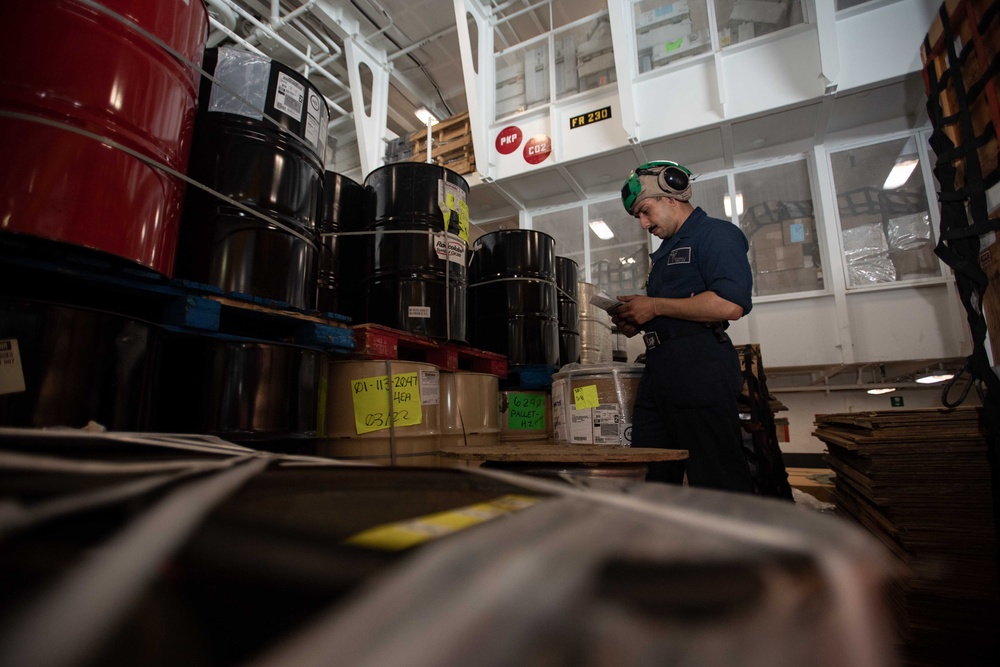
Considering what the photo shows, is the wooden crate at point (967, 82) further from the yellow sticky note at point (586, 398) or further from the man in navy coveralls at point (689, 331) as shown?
the yellow sticky note at point (586, 398)

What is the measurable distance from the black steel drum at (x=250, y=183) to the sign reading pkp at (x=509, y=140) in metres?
4.61

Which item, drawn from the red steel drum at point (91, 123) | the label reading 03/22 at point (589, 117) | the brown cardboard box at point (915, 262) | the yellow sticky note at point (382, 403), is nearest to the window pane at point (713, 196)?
the label reading 03/22 at point (589, 117)

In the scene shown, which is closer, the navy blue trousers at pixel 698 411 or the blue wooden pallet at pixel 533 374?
the navy blue trousers at pixel 698 411

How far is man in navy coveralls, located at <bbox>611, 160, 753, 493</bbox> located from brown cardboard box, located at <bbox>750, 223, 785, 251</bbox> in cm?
349

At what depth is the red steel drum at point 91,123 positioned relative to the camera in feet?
3.96

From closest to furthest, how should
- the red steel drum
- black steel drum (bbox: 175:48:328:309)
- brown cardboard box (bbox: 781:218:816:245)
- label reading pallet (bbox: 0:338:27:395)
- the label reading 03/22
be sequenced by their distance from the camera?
label reading pallet (bbox: 0:338:27:395) < the red steel drum < black steel drum (bbox: 175:48:328:309) < brown cardboard box (bbox: 781:218:816:245) < the label reading 03/22

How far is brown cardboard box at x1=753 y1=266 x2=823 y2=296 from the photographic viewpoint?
16.9 ft

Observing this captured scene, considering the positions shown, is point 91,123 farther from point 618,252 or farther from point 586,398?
point 618,252

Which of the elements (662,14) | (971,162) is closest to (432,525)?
(971,162)

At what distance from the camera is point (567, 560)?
0.26 meters

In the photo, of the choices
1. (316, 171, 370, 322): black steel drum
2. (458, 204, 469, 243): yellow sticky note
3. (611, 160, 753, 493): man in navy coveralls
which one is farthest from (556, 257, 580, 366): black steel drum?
(316, 171, 370, 322): black steel drum

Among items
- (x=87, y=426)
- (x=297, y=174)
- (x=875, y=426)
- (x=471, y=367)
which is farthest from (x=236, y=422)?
(x=875, y=426)

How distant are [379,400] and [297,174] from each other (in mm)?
1046

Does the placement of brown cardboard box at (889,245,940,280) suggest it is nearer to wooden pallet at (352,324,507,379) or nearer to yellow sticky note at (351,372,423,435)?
wooden pallet at (352,324,507,379)
